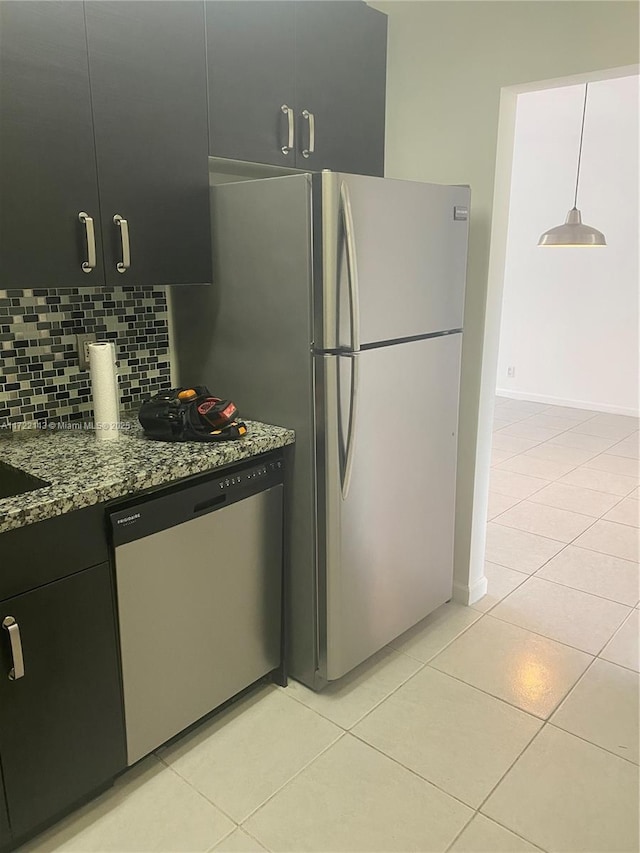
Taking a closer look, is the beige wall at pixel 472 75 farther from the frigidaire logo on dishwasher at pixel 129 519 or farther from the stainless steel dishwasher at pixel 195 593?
the frigidaire logo on dishwasher at pixel 129 519

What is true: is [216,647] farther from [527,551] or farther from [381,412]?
[527,551]

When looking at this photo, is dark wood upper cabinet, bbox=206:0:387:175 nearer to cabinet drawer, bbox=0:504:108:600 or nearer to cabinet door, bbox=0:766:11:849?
cabinet drawer, bbox=0:504:108:600

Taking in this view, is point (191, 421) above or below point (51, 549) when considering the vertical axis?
above

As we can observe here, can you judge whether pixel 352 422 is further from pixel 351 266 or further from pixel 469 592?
pixel 469 592

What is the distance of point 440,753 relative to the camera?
1.95m

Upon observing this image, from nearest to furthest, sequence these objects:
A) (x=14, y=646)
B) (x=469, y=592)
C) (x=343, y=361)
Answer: (x=14, y=646) → (x=343, y=361) → (x=469, y=592)

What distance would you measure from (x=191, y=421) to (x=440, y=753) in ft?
4.06

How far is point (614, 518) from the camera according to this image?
141 inches

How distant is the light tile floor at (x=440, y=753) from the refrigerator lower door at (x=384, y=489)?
0.20 metres

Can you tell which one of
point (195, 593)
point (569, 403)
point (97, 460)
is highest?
point (97, 460)

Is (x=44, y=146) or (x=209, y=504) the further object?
(x=209, y=504)

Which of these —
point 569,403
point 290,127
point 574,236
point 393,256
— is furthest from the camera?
point 569,403

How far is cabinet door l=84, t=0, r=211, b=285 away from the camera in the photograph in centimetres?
169

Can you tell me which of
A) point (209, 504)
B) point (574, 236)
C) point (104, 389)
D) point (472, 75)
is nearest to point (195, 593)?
point (209, 504)
